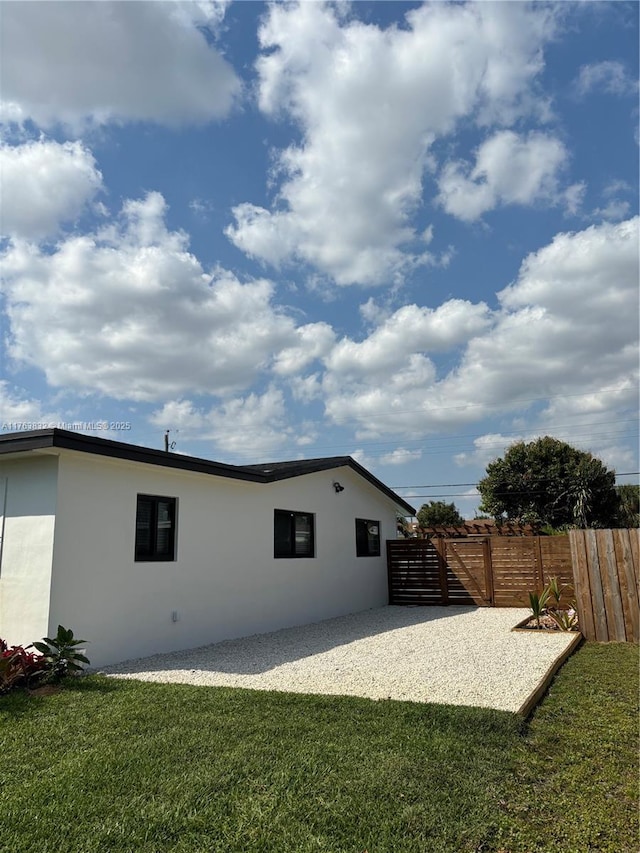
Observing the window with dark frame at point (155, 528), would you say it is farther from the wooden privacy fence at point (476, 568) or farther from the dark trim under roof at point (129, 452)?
the wooden privacy fence at point (476, 568)

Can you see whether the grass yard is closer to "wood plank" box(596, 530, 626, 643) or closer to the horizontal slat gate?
"wood plank" box(596, 530, 626, 643)

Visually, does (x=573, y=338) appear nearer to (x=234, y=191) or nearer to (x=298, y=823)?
(x=234, y=191)

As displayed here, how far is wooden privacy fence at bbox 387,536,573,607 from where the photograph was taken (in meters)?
13.8

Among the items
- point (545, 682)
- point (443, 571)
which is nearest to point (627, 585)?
point (545, 682)

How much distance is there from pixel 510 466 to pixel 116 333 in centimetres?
2608

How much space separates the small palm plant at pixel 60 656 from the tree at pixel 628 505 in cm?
2992

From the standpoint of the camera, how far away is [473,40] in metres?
8.28

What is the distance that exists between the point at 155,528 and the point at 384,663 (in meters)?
4.14

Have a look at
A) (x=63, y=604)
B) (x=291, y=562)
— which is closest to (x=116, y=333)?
(x=291, y=562)

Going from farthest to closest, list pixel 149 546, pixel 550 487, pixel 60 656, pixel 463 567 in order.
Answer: pixel 550 487, pixel 463 567, pixel 149 546, pixel 60 656

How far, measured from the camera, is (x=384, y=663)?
7.79m

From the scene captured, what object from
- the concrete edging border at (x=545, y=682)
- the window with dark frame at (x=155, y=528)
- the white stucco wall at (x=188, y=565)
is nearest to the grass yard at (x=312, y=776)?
the concrete edging border at (x=545, y=682)

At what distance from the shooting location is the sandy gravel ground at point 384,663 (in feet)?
20.4

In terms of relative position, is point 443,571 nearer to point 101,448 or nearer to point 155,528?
point 155,528
